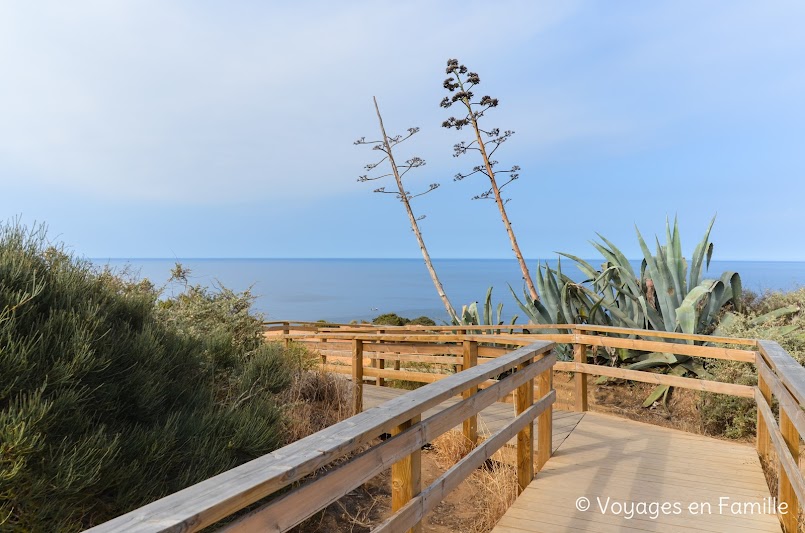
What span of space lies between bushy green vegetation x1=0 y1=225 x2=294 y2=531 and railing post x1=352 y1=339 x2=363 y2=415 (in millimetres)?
1845

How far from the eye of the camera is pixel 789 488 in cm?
343

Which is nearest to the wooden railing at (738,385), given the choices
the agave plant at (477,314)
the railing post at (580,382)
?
the railing post at (580,382)

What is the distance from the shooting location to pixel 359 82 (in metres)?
29.4

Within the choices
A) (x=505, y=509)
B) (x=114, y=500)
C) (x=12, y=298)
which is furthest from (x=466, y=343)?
(x=12, y=298)

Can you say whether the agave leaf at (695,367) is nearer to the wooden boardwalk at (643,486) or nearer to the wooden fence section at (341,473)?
the wooden boardwalk at (643,486)

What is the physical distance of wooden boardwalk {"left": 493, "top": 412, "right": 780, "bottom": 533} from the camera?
141 inches

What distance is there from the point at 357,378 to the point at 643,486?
3563 millimetres

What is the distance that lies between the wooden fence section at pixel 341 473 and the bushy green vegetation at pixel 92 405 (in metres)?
1.25

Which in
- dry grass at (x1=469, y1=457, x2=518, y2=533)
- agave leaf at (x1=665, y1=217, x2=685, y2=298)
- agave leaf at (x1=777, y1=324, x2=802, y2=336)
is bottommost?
dry grass at (x1=469, y1=457, x2=518, y2=533)

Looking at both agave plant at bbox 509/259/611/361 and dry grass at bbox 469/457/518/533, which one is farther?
agave plant at bbox 509/259/611/361

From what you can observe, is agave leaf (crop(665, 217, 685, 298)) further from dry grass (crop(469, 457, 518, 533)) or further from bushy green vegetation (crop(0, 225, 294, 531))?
bushy green vegetation (crop(0, 225, 294, 531))

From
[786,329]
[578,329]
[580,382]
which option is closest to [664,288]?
[786,329]

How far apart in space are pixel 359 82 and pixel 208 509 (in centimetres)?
3028

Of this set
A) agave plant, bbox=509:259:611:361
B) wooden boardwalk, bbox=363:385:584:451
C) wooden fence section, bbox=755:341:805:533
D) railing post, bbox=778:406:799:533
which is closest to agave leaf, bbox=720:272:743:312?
agave plant, bbox=509:259:611:361
